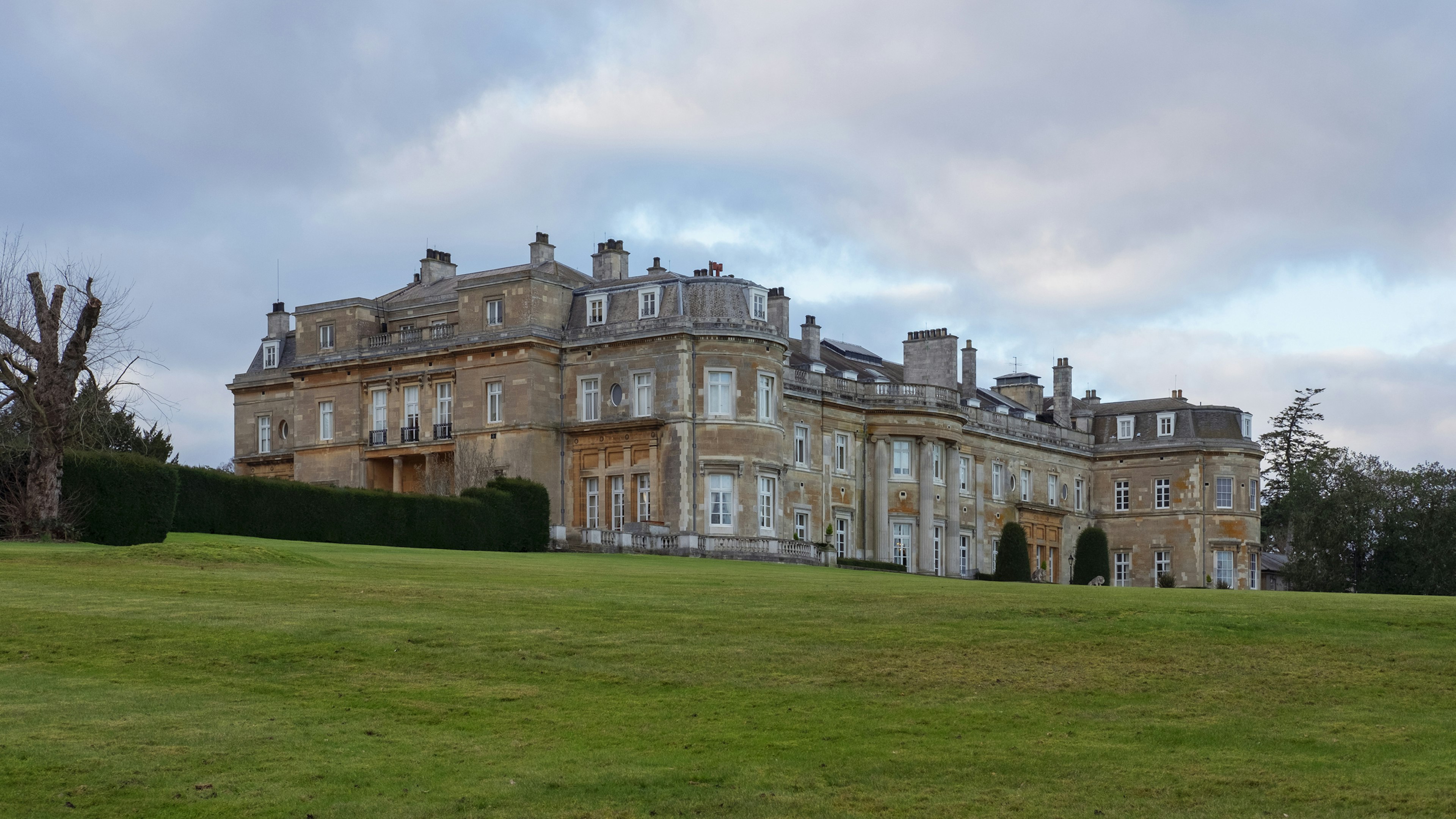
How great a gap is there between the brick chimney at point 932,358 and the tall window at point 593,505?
1662 cm

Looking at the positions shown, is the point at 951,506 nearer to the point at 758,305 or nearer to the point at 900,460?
the point at 900,460

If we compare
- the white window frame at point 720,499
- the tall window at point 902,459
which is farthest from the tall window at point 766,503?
the tall window at point 902,459

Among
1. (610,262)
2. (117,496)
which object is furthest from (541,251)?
(117,496)

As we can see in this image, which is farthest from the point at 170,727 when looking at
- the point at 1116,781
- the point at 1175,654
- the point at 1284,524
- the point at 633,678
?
the point at 1284,524

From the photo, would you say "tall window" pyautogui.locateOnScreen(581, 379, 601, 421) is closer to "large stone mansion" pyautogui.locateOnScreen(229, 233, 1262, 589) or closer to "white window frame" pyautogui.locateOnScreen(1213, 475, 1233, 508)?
"large stone mansion" pyautogui.locateOnScreen(229, 233, 1262, 589)

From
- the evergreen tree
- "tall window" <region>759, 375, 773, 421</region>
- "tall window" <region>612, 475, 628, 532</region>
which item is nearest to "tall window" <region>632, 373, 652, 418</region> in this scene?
"tall window" <region>612, 475, 628, 532</region>

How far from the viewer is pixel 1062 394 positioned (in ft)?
280

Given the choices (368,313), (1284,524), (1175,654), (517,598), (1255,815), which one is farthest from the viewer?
(1284,524)

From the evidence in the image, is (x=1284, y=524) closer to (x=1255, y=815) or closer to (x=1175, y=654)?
(x=1175, y=654)

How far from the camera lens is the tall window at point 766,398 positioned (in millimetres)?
58812

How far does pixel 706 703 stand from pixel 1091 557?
173ft

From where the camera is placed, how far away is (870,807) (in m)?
14.5

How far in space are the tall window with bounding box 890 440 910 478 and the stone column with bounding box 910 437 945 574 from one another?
519 mm

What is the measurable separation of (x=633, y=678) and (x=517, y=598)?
6.74 m
